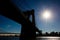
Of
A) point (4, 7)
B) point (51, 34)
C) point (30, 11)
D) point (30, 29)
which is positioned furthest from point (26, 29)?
point (51, 34)

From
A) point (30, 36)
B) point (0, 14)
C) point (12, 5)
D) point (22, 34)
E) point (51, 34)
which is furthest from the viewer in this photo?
point (51, 34)

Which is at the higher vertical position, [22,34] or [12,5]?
[12,5]

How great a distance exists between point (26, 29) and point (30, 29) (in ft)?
4.68

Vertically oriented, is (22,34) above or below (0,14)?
below

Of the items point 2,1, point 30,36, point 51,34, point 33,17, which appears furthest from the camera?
point 51,34

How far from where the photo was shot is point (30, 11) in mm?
33125

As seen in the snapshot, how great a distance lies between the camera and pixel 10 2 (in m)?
13.8

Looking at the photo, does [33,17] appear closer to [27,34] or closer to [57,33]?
[27,34]

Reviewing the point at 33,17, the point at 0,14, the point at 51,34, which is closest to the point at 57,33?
the point at 51,34

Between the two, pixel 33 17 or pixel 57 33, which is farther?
pixel 57 33

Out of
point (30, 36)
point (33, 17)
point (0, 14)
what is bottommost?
point (30, 36)

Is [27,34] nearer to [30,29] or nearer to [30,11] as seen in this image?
A: [30,29]

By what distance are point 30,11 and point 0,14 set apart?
17245 millimetres

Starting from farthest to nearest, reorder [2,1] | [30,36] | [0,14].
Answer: [30,36] → [0,14] → [2,1]
